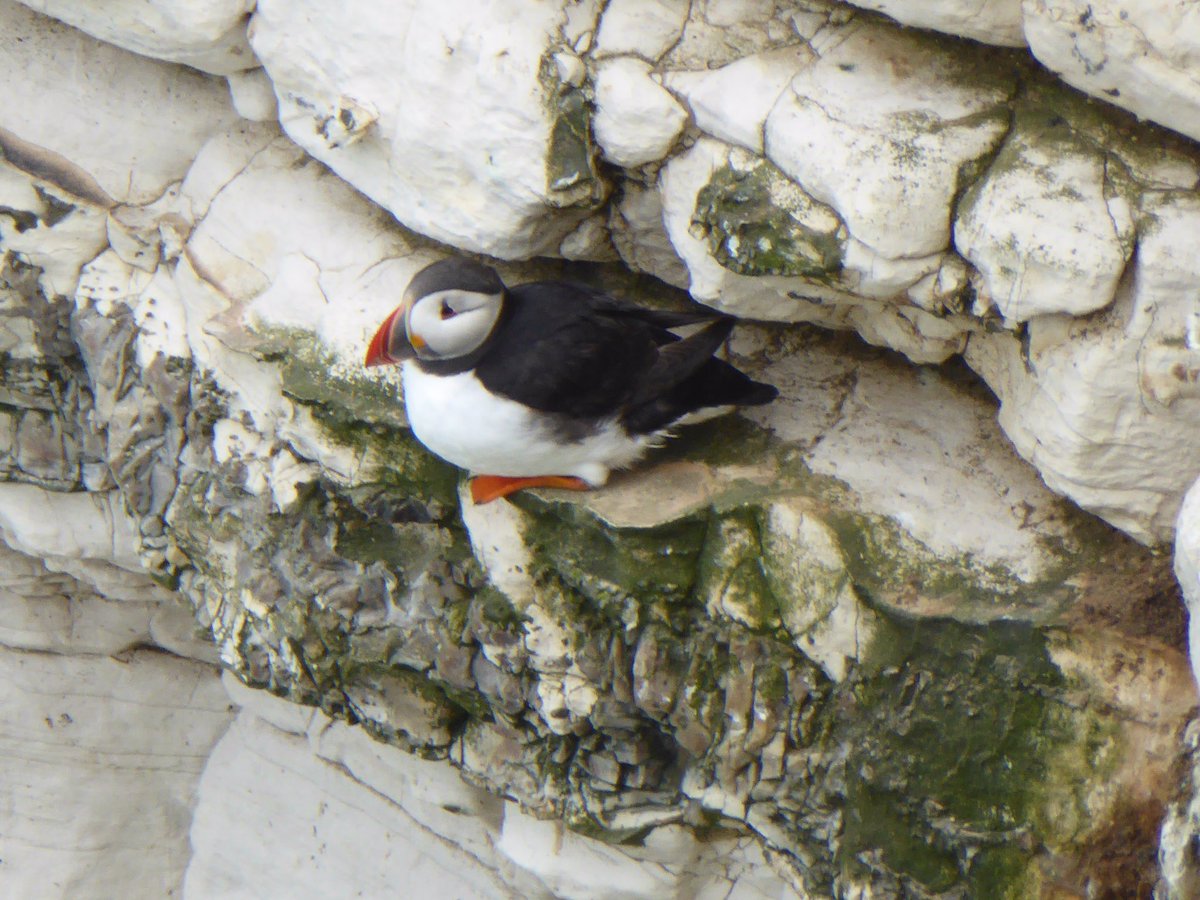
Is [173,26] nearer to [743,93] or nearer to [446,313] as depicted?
[446,313]

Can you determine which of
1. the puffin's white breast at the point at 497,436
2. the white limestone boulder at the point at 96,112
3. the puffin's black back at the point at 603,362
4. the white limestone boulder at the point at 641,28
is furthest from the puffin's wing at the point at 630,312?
the white limestone boulder at the point at 96,112

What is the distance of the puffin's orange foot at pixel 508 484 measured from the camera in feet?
9.32

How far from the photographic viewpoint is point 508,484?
9.48 feet

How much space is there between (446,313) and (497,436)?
260mm

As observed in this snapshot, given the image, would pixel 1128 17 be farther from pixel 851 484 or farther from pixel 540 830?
pixel 540 830

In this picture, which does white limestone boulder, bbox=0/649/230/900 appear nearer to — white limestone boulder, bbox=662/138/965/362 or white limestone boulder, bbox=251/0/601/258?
white limestone boulder, bbox=251/0/601/258

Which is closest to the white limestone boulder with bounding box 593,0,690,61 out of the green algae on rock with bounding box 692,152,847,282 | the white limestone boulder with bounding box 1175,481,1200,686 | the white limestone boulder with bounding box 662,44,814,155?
the white limestone boulder with bounding box 662,44,814,155

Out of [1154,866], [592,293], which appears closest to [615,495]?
[592,293]

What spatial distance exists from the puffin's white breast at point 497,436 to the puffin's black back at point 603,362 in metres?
0.03

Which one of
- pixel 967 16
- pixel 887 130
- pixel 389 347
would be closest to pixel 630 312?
pixel 389 347

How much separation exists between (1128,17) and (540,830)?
242 centimetres

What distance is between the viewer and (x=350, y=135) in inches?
117

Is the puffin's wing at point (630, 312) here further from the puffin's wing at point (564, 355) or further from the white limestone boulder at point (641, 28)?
the white limestone boulder at point (641, 28)

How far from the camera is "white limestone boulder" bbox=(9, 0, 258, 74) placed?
3061 mm
